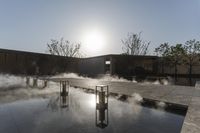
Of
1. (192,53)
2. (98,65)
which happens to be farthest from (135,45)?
(192,53)

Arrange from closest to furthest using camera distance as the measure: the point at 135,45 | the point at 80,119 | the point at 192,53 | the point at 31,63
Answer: the point at 80,119
the point at 192,53
the point at 31,63
the point at 135,45

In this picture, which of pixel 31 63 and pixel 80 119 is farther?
pixel 31 63

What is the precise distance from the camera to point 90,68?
24.3 metres

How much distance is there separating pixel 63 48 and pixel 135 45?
11817 mm

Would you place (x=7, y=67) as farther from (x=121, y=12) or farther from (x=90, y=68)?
(x=121, y=12)

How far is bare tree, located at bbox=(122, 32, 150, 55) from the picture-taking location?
27.7 meters

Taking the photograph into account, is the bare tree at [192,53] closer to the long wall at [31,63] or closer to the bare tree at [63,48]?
the long wall at [31,63]

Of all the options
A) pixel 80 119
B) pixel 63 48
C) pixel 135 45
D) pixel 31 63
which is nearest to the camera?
pixel 80 119

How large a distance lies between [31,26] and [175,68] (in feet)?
52.4

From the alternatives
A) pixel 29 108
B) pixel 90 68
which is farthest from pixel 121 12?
Result: pixel 90 68

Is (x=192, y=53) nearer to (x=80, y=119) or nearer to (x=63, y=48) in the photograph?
(x=80, y=119)

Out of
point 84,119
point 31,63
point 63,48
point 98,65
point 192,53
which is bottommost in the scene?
point 84,119

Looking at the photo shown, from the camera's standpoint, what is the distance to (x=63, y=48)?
101ft

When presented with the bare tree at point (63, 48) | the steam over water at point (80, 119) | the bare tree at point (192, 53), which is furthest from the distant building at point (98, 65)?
the steam over water at point (80, 119)
